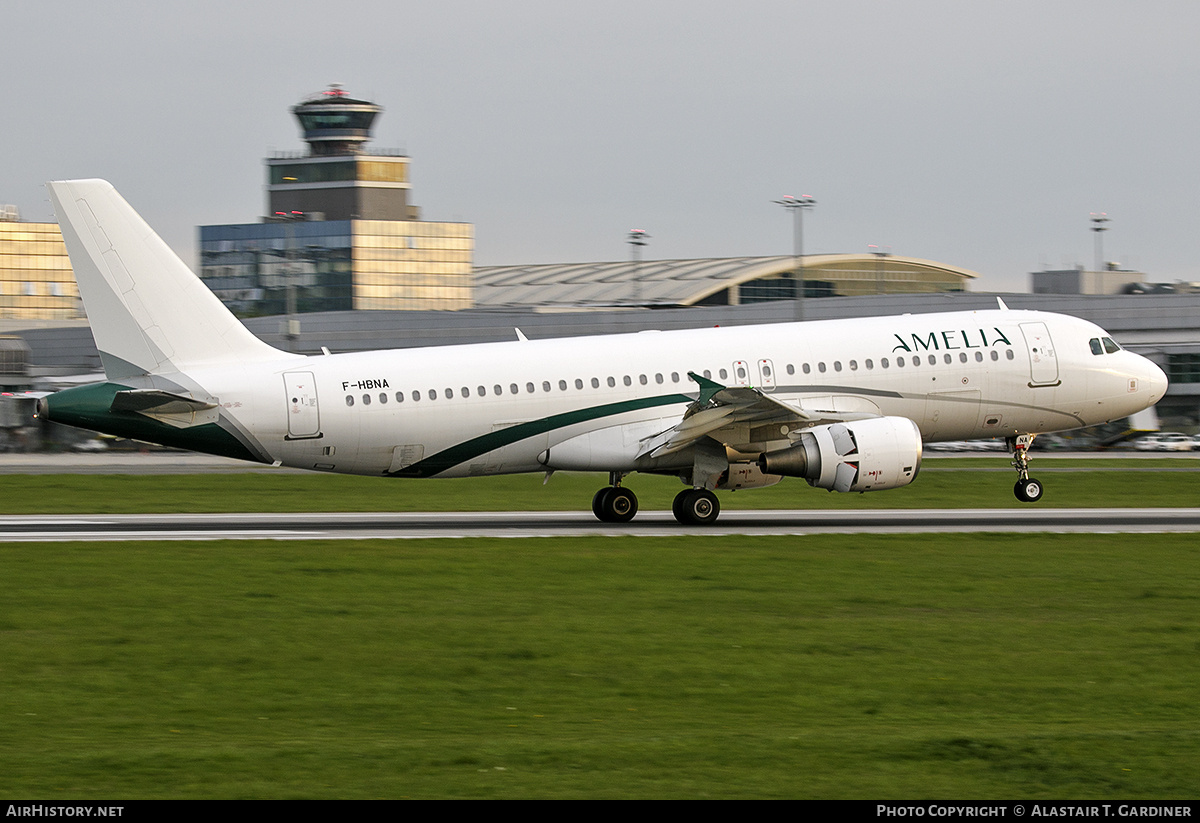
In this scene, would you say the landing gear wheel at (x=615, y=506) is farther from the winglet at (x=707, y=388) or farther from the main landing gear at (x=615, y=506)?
the winglet at (x=707, y=388)

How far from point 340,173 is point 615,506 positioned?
141 meters

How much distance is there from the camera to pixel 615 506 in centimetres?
3111

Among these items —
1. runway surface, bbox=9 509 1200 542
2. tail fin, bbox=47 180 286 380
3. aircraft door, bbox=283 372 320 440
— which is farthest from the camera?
aircraft door, bbox=283 372 320 440

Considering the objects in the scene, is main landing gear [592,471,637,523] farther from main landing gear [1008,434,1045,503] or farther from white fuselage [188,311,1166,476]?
main landing gear [1008,434,1045,503]

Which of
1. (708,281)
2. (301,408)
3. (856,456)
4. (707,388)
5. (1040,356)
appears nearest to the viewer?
(707,388)

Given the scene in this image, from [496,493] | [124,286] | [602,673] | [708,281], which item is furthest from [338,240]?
[602,673]

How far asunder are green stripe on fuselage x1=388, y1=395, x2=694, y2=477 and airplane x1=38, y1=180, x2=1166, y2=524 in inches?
1.4

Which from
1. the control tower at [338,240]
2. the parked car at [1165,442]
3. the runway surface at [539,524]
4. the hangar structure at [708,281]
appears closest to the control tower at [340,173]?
the control tower at [338,240]

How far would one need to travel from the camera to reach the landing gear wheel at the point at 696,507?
3014 cm

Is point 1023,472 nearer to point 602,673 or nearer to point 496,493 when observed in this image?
point 496,493

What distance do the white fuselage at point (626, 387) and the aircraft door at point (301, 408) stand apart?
0.03m

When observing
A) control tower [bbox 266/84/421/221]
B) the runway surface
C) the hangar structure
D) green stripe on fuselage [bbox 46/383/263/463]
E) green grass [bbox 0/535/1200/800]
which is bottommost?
green grass [bbox 0/535/1200/800]

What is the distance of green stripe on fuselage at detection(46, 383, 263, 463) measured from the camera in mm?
28016

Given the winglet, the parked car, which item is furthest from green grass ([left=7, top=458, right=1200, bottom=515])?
the parked car
